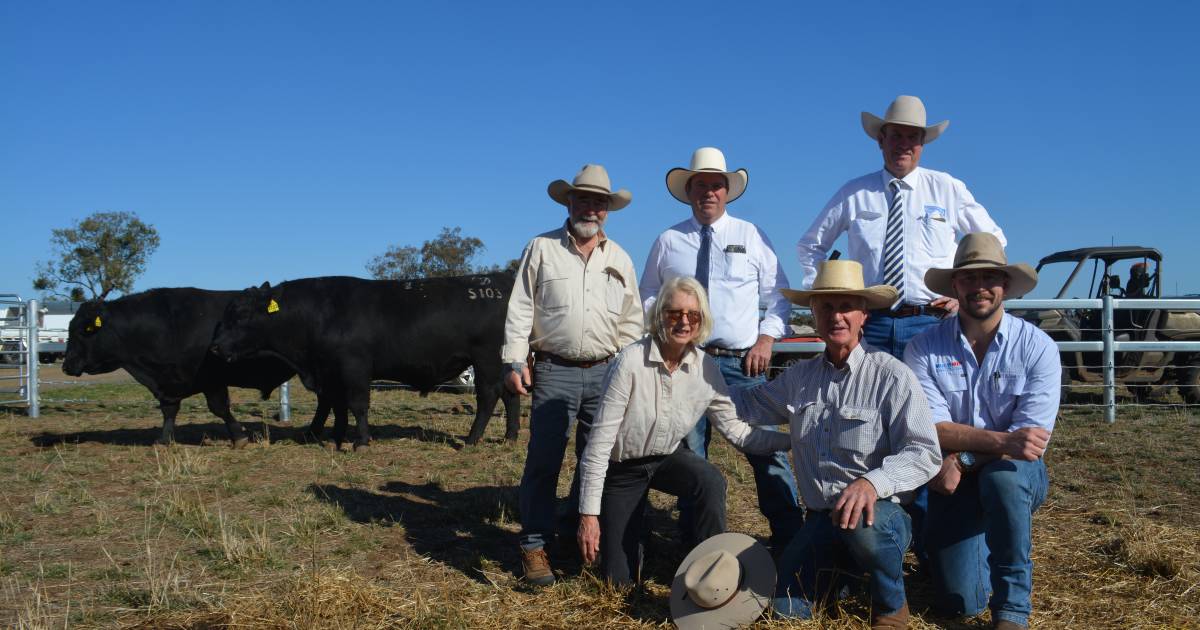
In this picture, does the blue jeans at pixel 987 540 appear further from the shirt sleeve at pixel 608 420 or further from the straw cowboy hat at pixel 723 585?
the shirt sleeve at pixel 608 420

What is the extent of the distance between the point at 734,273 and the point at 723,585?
5.46 ft

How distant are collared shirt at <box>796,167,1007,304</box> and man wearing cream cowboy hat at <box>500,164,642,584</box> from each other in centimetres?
102

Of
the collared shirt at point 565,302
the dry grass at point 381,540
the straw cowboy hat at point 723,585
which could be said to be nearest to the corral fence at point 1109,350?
the dry grass at point 381,540

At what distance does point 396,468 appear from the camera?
7.18 m

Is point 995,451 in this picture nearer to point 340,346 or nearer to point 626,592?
point 626,592

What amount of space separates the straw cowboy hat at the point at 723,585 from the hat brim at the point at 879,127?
7.08ft

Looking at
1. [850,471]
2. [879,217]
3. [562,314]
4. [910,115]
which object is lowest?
[850,471]

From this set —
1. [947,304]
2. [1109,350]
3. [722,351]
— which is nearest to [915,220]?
[947,304]

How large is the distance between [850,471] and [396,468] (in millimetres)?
4617

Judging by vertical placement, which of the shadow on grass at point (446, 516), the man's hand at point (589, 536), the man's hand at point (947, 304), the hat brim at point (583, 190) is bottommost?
the shadow on grass at point (446, 516)

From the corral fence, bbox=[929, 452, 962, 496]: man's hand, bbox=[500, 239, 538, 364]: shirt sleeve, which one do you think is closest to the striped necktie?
bbox=[929, 452, 962, 496]: man's hand

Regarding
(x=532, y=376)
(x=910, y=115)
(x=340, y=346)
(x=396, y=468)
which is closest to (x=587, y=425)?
(x=532, y=376)

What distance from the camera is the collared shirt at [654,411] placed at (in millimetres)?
3723

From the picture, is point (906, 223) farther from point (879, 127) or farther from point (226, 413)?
point (226, 413)
